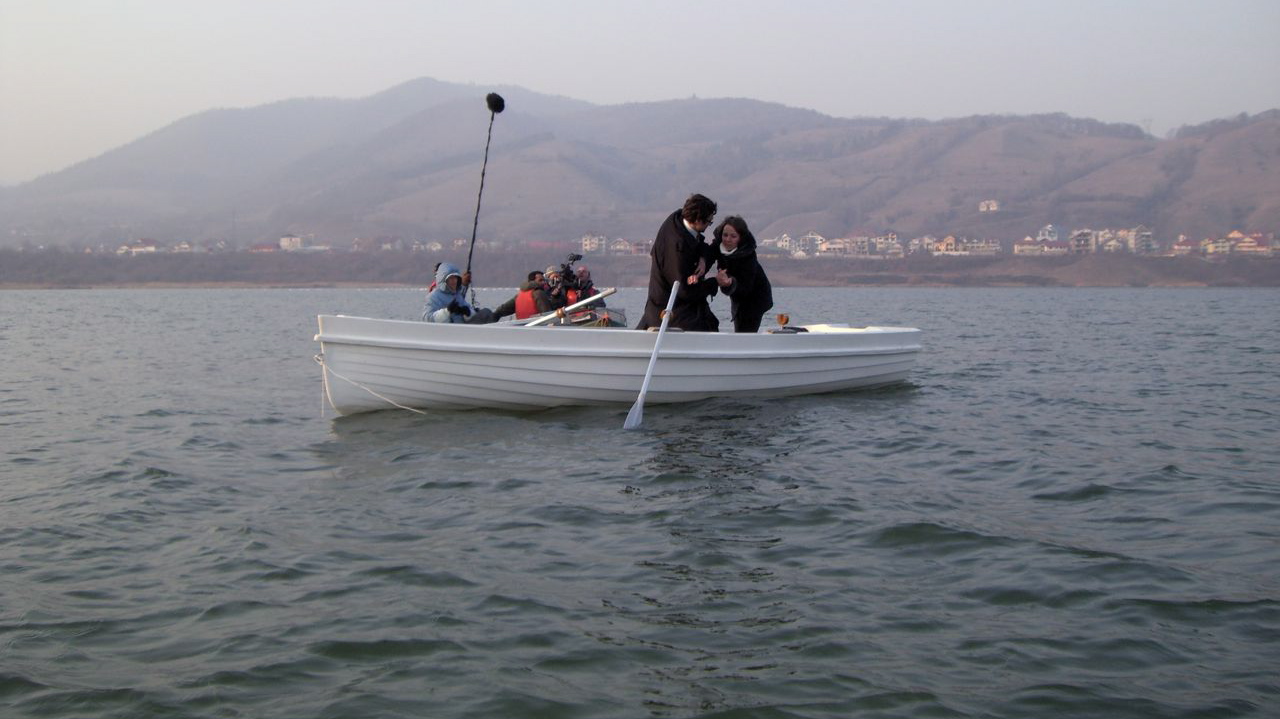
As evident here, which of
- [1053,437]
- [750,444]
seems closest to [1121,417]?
[1053,437]

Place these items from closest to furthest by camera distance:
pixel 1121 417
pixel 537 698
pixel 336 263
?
pixel 537 698, pixel 1121 417, pixel 336 263

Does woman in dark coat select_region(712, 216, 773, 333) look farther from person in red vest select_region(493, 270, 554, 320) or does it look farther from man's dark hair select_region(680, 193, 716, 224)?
person in red vest select_region(493, 270, 554, 320)

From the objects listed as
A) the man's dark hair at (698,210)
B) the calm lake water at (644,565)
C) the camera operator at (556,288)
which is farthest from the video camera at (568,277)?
the man's dark hair at (698,210)

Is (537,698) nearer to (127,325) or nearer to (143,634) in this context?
(143,634)

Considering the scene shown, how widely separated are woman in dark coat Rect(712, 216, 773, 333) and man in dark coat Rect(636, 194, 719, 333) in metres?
0.22

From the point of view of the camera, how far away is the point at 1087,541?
258 inches

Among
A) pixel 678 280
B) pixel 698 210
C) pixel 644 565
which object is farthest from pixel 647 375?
pixel 644 565

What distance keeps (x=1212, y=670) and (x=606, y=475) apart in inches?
188

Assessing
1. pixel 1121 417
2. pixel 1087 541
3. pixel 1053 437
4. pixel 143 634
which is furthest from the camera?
pixel 1121 417

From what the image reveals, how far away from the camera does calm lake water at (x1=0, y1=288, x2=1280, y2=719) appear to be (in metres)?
4.36

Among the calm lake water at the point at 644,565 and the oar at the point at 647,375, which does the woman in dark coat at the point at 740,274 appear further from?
the calm lake water at the point at 644,565

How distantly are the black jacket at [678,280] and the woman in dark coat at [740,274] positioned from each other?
0.73 feet

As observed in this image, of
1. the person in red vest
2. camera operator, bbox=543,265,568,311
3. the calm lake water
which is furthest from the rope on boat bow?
camera operator, bbox=543,265,568,311

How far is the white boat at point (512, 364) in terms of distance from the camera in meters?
10.7
